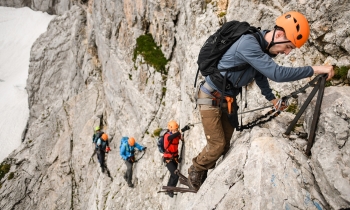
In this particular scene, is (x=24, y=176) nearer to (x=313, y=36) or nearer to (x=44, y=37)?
(x=44, y=37)

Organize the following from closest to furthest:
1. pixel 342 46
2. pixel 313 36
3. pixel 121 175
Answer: pixel 342 46 < pixel 313 36 < pixel 121 175

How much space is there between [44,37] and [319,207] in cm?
4468

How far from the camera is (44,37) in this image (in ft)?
131

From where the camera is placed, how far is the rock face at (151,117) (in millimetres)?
5098

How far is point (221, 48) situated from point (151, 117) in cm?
1367

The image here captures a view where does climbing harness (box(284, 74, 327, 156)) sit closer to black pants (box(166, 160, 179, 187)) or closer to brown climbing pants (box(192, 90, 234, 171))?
brown climbing pants (box(192, 90, 234, 171))

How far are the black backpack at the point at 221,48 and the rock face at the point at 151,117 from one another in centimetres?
187

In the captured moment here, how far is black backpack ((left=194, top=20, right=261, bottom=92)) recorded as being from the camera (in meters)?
5.17

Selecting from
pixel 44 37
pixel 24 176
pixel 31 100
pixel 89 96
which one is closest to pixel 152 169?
pixel 89 96

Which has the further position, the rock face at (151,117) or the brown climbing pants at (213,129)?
the brown climbing pants at (213,129)

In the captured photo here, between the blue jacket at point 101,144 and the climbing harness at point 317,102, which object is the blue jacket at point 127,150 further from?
the climbing harness at point 317,102

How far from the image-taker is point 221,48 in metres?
5.34

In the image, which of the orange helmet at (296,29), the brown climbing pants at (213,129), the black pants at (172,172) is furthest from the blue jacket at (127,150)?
the orange helmet at (296,29)

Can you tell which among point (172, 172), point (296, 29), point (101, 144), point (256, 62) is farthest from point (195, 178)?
point (101, 144)
